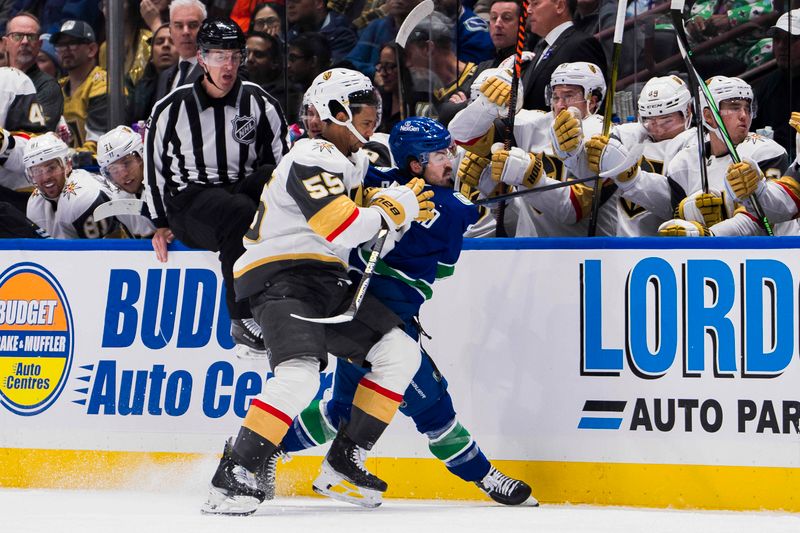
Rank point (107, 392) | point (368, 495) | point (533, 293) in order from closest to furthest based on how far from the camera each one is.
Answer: point (368, 495) → point (533, 293) → point (107, 392)

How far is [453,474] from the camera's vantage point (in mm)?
5027

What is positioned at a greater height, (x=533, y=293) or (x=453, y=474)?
(x=533, y=293)

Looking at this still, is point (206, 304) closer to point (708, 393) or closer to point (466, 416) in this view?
point (466, 416)

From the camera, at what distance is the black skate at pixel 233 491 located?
4426 mm

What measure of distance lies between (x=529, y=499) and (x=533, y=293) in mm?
753

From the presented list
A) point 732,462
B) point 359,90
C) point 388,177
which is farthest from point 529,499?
point 359,90

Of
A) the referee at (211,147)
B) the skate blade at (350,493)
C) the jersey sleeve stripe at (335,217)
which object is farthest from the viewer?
the referee at (211,147)

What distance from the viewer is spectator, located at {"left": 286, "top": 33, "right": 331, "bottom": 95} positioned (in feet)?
23.0

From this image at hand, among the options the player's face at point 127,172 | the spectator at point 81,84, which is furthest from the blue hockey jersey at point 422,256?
the spectator at point 81,84

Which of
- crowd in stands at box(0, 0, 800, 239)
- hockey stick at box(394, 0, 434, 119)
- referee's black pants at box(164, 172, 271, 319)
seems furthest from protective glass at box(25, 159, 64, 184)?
hockey stick at box(394, 0, 434, 119)

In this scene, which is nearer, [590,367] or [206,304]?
[590,367]

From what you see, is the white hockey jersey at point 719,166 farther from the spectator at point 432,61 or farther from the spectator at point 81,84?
the spectator at point 81,84

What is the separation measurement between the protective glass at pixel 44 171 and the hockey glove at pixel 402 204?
216 centimetres

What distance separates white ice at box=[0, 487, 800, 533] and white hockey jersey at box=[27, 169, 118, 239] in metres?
1.34
